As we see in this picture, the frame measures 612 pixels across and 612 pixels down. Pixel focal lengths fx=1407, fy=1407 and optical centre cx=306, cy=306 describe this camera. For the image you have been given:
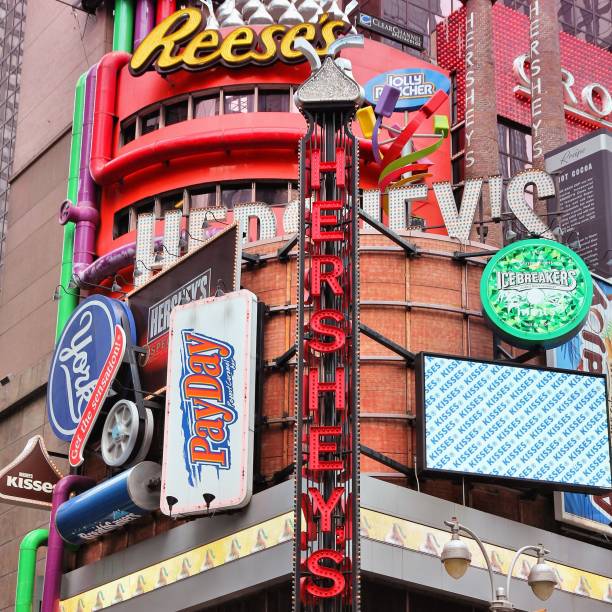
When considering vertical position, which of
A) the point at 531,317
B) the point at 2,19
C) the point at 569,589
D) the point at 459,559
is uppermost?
the point at 2,19

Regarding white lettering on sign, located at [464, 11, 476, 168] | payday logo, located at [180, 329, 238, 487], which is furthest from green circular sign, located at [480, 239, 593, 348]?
white lettering on sign, located at [464, 11, 476, 168]

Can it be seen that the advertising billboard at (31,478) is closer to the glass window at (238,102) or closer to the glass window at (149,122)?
the glass window at (149,122)

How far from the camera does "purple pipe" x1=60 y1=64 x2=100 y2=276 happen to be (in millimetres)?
52875

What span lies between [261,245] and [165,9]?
18.1 meters

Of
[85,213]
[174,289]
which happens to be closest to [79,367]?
[174,289]

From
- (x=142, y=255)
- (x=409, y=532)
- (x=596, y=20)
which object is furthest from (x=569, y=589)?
(x=596, y=20)

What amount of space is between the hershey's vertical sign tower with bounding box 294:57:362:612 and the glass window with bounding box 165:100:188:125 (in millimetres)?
14387

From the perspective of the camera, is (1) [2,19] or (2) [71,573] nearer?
(2) [71,573]

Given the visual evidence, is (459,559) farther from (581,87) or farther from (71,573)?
(581,87)

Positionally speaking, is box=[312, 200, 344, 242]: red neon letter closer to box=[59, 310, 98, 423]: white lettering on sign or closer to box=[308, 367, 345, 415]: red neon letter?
box=[308, 367, 345, 415]: red neon letter

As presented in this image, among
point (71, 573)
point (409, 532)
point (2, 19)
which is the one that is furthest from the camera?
point (2, 19)

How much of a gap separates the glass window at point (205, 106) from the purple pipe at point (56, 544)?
49.6 feet

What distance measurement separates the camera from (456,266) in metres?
41.8

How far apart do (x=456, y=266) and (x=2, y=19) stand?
37605mm
